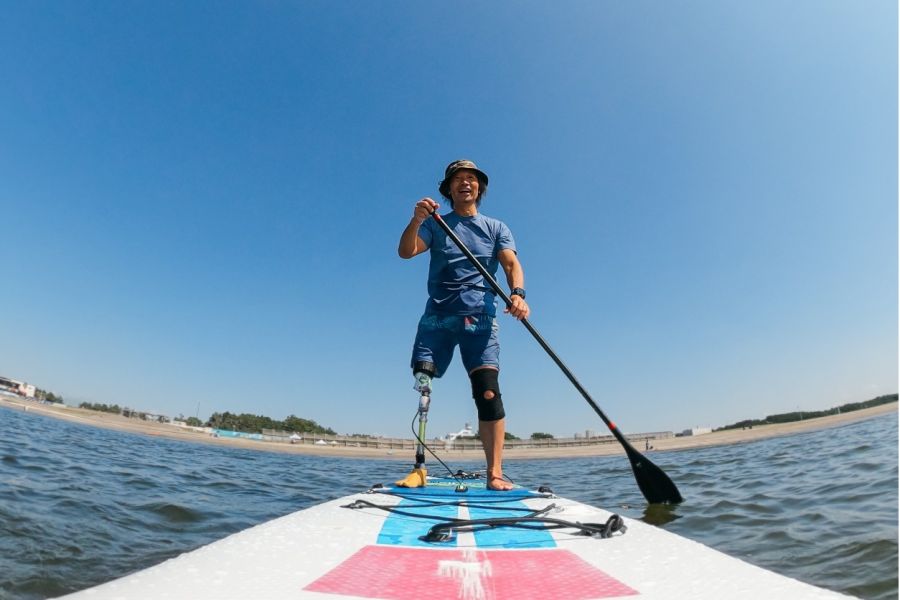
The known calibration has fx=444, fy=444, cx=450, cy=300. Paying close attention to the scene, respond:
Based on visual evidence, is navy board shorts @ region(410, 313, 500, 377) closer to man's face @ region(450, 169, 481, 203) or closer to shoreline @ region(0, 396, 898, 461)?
man's face @ region(450, 169, 481, 203)

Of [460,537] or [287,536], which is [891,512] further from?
[287,536]

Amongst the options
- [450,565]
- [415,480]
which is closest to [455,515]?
[450,565]

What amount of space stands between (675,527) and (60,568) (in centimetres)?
400

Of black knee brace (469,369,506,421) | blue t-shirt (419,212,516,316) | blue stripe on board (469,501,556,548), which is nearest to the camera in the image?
blue stripe on board (469,501,556,548)

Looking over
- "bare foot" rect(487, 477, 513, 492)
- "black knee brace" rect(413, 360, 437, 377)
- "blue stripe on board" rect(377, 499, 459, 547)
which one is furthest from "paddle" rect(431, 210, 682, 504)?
"blue stripe on board" rect(377, 499, 459, 547)

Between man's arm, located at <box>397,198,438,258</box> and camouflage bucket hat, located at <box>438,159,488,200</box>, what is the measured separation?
761mm

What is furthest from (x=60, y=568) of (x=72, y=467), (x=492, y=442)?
(x=72, y=467)

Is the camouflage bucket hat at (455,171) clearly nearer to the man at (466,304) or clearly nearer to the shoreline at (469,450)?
the man at (466,304)

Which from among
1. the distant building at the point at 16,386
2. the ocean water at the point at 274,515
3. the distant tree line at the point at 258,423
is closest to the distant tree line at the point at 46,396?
the distant building at the point at 16,386

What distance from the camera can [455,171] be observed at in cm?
457

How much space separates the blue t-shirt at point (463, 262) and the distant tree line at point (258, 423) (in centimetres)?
7408

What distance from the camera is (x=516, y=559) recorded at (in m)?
1.64

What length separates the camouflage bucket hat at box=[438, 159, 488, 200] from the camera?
4.52 metres

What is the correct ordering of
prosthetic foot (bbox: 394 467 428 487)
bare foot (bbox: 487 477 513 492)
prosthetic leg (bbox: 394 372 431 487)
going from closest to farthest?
1. bare foot (bbox: 487 477 513 492)
2. prosthetic foot (bbox: 394 467 428 487)
3. prosthetic leg (bbox: 394 372 431 487)
